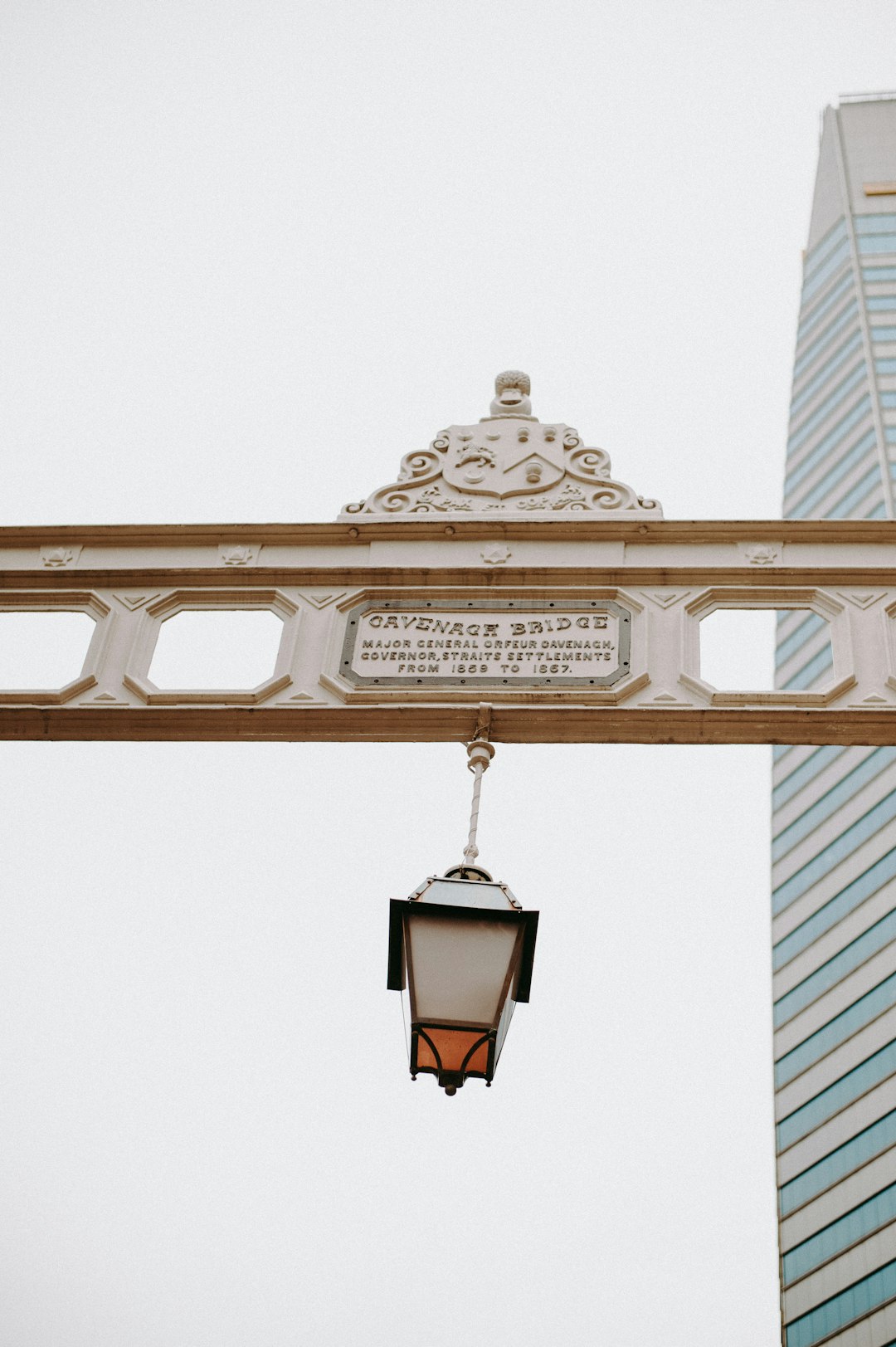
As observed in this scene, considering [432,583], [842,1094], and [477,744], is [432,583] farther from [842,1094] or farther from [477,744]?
[842,1094]

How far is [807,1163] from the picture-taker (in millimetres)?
48406

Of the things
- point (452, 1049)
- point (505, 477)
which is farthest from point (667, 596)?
point (452, 1049)

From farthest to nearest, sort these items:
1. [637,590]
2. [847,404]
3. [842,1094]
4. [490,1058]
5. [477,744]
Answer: [847,404], [842,1094], [637,590], [477,744], [490,1058]

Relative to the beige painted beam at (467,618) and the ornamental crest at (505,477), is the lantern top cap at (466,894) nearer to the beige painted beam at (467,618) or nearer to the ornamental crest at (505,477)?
the beige painted beam at (467,618)

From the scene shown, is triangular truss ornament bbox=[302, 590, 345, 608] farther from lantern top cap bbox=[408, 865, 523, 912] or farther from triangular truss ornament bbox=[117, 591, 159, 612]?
lantern top cap bbox=[408, 865, 523, 912]

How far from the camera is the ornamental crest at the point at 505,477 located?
6.88 metres

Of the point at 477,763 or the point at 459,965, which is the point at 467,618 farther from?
the point at 459,965

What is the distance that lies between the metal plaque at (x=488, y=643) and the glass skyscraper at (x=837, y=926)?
3200 cm

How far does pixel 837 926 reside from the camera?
170ft

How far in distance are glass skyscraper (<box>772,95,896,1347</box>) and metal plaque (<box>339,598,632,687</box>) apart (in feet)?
105

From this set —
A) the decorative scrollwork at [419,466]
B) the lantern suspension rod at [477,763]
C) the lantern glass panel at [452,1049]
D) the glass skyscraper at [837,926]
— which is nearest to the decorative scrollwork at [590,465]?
the decorative scrollwork at [419,466]

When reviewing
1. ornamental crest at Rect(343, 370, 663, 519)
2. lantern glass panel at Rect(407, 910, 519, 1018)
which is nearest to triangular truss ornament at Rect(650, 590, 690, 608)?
ornamental crest at Rect(343, 370, 663, 519)

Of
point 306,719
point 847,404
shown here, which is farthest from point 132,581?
point 847,404

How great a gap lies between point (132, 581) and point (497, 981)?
3102 millimetres
